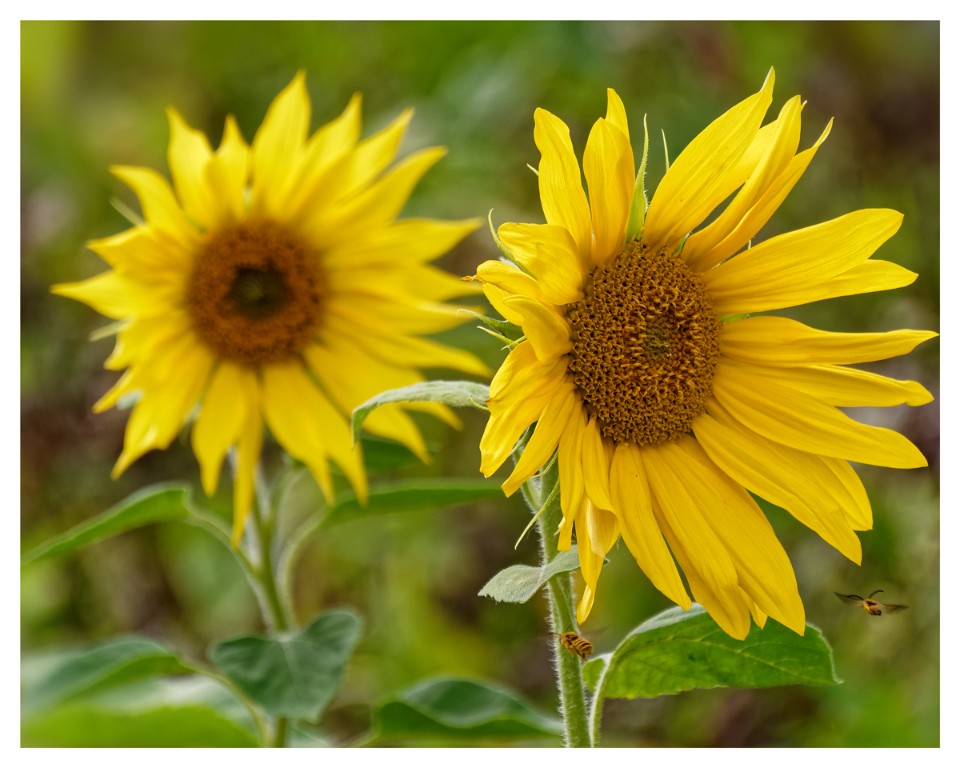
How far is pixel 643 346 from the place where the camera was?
2.24 feet

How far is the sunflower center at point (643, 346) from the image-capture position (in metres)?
0.66

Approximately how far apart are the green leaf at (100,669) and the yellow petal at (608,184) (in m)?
0.59

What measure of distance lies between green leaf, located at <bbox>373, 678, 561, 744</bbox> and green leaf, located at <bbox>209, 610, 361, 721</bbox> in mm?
67

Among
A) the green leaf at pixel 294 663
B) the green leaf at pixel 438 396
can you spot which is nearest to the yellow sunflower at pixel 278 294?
the green leaf at pixel 294 663

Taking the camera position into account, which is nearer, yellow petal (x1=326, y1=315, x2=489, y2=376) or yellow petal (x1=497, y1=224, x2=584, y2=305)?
yellow petal (x1=497, y1=224, x2=584, y2=305)

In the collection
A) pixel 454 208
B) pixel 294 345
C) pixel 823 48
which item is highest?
pixel 823 48

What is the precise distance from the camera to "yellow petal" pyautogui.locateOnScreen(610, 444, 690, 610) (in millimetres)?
646

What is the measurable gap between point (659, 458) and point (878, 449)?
0.14m

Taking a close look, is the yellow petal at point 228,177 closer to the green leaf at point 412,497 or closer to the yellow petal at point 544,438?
the green leaf at point 412,497

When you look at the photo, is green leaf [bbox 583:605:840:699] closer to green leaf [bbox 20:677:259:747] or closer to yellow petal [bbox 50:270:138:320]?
green leaf [bbox 20:677:259:747]

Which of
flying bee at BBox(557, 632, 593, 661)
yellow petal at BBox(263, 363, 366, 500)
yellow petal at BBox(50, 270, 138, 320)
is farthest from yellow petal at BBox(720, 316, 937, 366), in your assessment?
yellow petal at BBox(50, 270, 138, 320)
